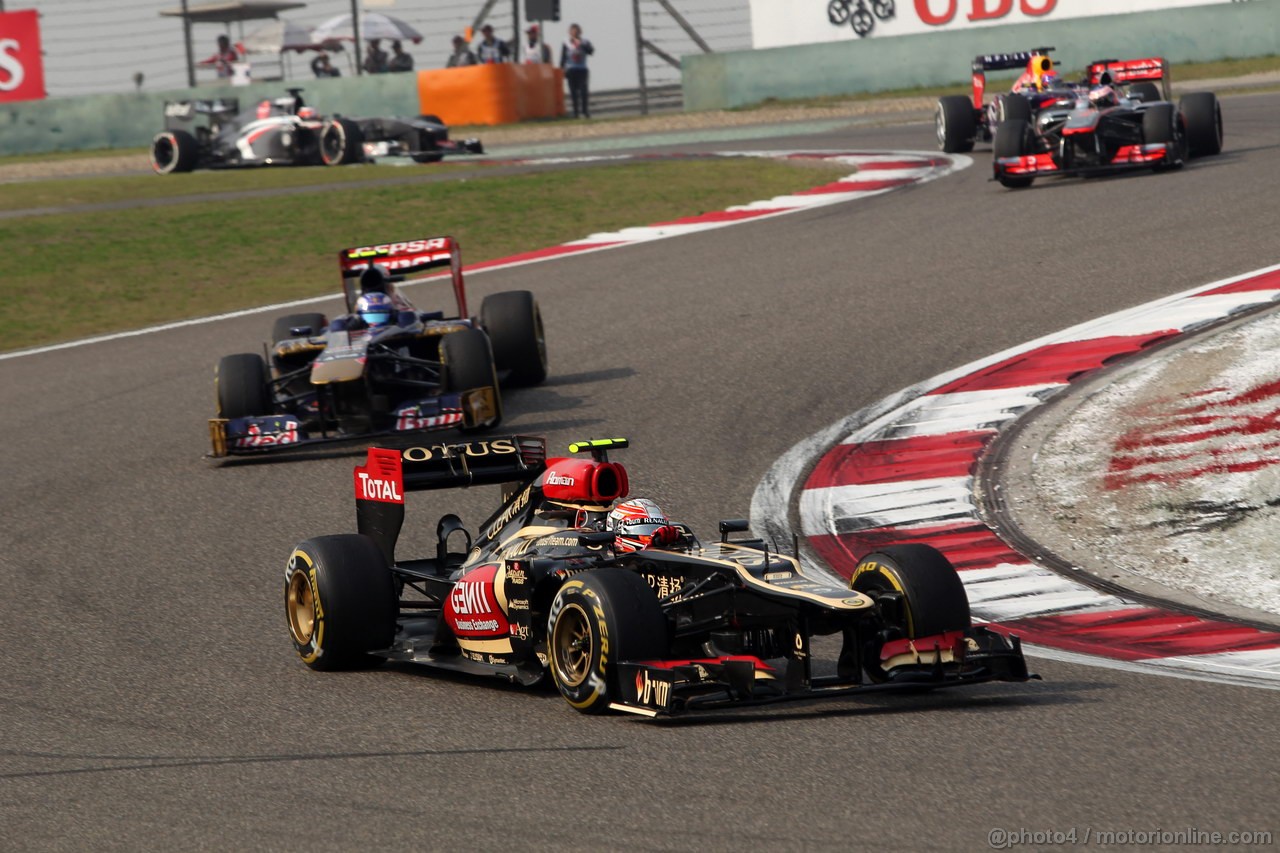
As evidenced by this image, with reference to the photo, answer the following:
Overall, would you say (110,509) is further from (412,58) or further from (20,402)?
(412,58)

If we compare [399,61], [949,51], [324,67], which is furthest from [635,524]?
[324,67]

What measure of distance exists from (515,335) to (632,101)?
25.0 m

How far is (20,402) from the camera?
14.4 m

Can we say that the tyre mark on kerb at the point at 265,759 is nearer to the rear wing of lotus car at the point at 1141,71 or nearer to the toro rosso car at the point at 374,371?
the toro rosso car at the point at 374,371

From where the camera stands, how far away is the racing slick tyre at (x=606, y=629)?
609 cm

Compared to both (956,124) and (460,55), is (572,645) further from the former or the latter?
(460,55)

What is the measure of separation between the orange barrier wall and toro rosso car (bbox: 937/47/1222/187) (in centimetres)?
1594

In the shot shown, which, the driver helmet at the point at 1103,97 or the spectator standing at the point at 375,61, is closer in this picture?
the driver helmet at the point at 1103,97

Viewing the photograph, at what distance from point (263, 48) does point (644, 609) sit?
34056 mm

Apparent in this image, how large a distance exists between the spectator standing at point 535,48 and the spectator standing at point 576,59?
4.02 ft

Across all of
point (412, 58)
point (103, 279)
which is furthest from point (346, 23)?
point (103, 279)

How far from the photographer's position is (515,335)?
1354cm

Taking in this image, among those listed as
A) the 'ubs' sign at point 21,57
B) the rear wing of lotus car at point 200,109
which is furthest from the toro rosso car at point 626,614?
the 'ubs' sign at point 21,57

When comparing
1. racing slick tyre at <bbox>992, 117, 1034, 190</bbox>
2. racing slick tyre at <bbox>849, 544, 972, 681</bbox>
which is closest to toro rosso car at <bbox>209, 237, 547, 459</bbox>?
racing slick tyre at <bbox>849, 544, 972, 681</bbox>
